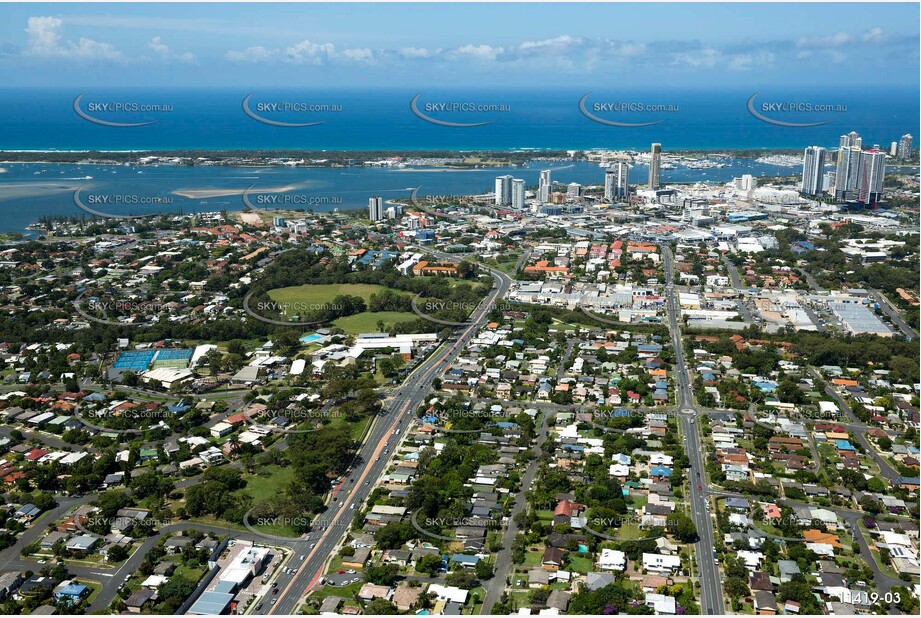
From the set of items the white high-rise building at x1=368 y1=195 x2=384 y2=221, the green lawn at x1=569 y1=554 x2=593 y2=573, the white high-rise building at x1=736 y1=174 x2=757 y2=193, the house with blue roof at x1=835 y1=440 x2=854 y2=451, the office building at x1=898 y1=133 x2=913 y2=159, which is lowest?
the green lawn at x1=569 y1=554 x2=593 y2=573

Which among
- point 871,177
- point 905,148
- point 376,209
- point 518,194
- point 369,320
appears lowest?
point 369,320

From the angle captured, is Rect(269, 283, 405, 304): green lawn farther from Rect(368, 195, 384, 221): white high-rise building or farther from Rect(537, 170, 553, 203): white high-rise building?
Rect(537, 170, 553, 203): white high-rise building

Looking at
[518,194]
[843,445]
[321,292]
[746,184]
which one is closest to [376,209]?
[518,194]

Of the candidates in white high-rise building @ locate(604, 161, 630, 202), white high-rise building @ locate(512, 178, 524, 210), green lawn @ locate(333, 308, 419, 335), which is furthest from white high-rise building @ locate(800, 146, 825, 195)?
green lawn @ locate(333, 308, 419, 335)

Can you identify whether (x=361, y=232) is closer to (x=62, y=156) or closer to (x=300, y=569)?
(x=300, y=569)

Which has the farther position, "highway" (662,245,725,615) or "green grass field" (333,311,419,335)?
"green grass field" (333,311,419,335)

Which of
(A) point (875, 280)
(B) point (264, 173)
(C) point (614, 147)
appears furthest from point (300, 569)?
(C) point (614, 147)

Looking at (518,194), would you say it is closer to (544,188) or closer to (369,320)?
(544,188)
